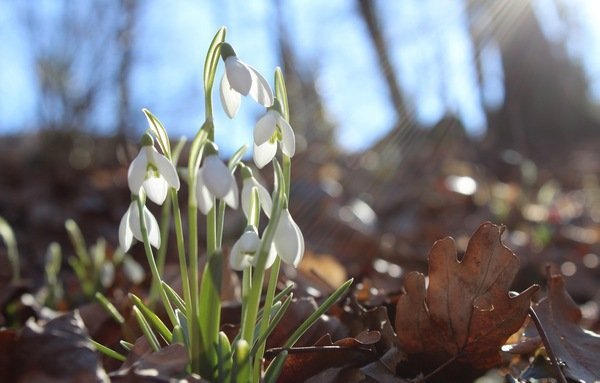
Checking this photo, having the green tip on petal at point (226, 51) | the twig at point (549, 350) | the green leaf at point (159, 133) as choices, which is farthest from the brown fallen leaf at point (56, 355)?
the twig at point (549, 350)

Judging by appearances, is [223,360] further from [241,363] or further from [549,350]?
[549,350]

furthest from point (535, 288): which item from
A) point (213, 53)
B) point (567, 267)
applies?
point (567, 267)

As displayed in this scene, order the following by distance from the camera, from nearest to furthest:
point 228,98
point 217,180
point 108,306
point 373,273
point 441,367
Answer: point 217,180 → point 228,98 → point 441,367 → point 108,306 → point 373,273

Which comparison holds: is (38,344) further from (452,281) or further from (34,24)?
(34,24)

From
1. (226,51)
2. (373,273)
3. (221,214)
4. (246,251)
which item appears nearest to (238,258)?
(246,251)

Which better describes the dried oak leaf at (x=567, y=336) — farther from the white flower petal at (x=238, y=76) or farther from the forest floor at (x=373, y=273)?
the white flower petal at (x=238, y=76)

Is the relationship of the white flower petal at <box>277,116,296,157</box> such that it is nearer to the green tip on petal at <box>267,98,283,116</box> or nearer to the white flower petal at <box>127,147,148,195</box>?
the green tip on petal at <box>267,98,283,116</box>
